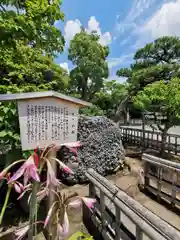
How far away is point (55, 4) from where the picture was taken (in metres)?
2.46

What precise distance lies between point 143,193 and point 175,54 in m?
8.87

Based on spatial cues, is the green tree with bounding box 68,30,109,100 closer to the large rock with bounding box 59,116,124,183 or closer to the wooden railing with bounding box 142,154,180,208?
the large rock with bounding box 59,116,124,183

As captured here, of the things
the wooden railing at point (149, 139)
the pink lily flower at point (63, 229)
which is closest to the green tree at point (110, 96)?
the wooden railing at point (149, 139)

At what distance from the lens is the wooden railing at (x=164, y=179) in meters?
2.60

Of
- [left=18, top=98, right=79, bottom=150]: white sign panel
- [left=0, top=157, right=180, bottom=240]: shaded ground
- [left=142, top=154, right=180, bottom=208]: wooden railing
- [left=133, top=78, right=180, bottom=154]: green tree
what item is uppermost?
[left=133, top=78, right=180, bottom=154]: green tree

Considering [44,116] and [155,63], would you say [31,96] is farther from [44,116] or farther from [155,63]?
[155,63]

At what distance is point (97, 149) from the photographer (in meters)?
4.48

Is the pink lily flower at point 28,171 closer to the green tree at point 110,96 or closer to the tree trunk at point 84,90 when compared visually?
the green tree at point 110,96

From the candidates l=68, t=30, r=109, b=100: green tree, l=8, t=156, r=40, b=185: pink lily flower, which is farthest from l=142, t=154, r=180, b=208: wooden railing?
l=68, t=30, r=109, b=100: green tree

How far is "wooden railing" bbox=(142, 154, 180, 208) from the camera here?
260 cm

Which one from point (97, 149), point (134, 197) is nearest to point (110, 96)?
point (97, 149)

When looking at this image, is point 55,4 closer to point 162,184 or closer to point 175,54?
point 162,184

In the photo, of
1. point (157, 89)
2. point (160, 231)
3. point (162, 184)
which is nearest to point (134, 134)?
point (157, 89)

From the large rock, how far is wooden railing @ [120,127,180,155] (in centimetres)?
257
